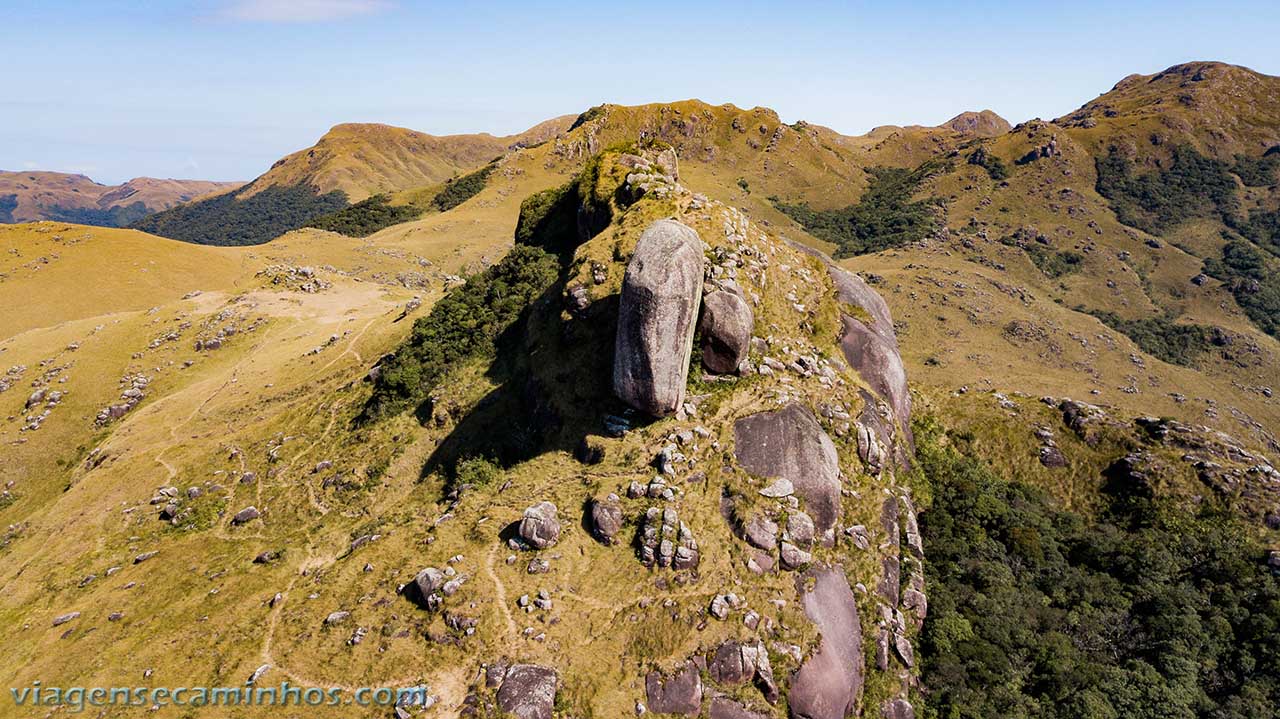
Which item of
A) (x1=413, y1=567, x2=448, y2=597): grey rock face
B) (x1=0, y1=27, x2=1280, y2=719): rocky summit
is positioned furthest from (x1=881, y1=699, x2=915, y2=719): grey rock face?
(x1=413, y1=567, x2=448, y2=597): grey rock face

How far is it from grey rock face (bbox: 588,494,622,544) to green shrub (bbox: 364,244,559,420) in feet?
89.5

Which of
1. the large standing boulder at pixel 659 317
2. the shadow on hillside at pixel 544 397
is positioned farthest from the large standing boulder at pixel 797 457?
the shadow on hillside at pixel 544 397

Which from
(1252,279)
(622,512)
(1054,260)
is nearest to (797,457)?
(622,512)

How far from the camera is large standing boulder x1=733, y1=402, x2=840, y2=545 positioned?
39.2 metres

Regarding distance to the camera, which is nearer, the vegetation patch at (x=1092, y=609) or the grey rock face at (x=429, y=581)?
the grey rock face at (x=429, y=581)

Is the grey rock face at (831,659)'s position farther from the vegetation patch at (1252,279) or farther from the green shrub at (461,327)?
the vegetation patch at (1252,279)

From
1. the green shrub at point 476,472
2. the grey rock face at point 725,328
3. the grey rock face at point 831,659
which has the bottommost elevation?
the grey rock face at point 831,659

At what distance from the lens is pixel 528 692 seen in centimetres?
2891

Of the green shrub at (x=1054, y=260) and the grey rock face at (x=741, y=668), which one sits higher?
the green shrub at (x=1054, y=260)

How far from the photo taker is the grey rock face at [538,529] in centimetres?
3553

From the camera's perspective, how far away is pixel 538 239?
75.9 m

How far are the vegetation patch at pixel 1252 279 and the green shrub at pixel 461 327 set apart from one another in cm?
20116

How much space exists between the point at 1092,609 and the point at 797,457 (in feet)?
102

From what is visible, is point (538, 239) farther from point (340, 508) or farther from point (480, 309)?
point (340, 508)
